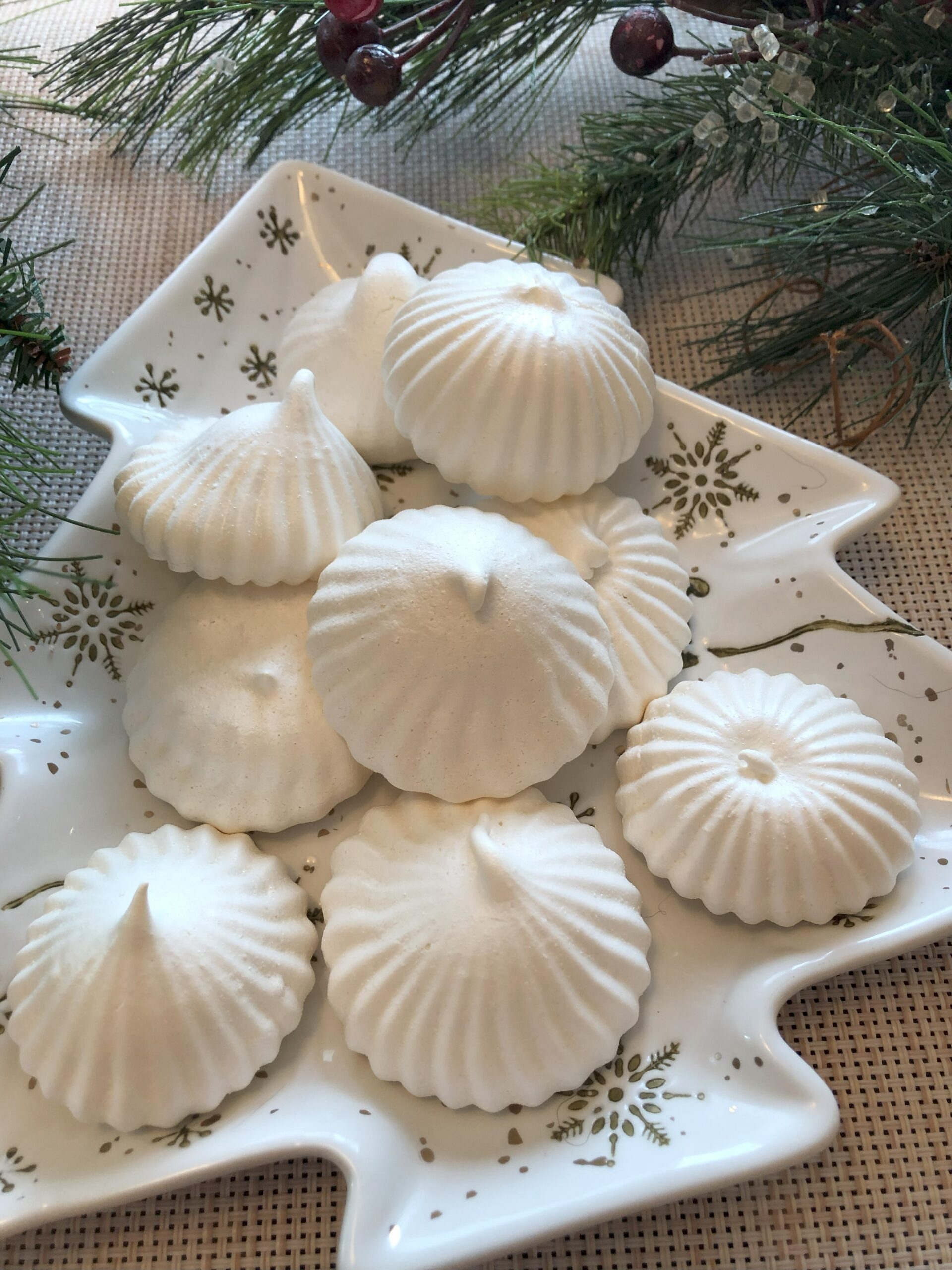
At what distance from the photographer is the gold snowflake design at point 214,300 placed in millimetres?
877

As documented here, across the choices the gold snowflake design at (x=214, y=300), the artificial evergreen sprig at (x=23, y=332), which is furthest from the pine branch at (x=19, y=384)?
the gold snowflake design at (x=214, y=300)

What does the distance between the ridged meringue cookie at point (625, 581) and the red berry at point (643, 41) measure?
331mm

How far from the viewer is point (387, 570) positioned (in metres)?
0.67

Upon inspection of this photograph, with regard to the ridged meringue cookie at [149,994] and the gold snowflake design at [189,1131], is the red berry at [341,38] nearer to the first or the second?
the ridged meringue cookie at [149,994]

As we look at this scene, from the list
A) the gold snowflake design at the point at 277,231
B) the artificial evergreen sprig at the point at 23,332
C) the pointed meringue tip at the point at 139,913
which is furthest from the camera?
the gold snowflake design at the point at 277,231

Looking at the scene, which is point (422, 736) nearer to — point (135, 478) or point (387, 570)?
point (387, 570)

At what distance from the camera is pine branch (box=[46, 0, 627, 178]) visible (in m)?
0.90

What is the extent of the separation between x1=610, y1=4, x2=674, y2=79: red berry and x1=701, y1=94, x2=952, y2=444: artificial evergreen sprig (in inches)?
5.2

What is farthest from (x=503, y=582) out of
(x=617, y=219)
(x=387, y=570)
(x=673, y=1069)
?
(x=617, y=219)

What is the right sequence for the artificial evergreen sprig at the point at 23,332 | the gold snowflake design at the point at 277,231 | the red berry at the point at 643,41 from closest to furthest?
the artificial evergreen sprig at the point at 23,332, the red berry at the point at 643,41, the gold snowflake design at the point at 277,231

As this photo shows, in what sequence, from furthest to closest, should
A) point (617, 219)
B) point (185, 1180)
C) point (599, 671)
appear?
point (617, 219), point (599, 671), point (185, 1180)

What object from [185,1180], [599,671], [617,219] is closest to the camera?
[185,1180]

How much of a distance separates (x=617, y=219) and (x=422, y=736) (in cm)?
50

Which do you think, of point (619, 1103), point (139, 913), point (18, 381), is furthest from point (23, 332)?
point (619, 1103)
